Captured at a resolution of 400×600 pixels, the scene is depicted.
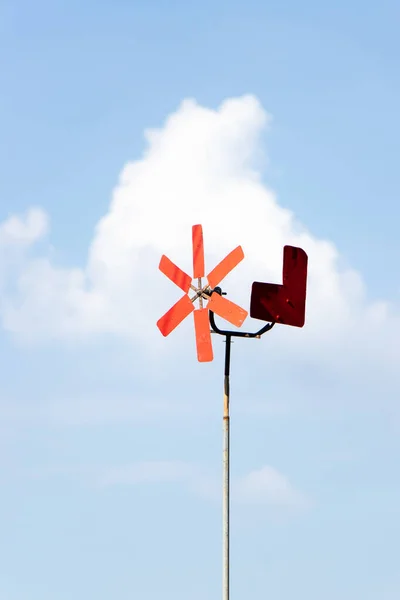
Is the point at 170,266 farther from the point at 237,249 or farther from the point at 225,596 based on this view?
the point at 225,596

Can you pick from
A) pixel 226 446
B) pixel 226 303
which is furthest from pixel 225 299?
pixel 226 446

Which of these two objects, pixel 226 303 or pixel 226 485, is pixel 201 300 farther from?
pixel 226 485

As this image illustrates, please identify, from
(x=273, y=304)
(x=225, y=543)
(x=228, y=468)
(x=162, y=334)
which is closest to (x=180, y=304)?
(x=162, y=334)

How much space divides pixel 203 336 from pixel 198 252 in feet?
5.04

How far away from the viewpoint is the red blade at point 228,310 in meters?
15.3

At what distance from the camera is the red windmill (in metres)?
15.3

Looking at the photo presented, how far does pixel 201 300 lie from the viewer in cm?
1562

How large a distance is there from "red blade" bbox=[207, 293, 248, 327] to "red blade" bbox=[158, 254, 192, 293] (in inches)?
24.4

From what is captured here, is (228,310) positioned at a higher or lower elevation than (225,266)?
lower

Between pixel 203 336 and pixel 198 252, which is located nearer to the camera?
pixel 203 336

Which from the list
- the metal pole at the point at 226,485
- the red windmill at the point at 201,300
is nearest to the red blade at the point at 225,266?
the red windmill at the point at 201,300

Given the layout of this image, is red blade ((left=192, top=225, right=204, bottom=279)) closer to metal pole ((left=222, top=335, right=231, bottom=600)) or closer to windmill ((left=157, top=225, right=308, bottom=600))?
windmill ((left=157, top=225, right=308, bottom=600))

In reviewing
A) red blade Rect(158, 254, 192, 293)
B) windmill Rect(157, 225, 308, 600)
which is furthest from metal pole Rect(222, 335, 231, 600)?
red blade Rect(158, 254, 192, 293)

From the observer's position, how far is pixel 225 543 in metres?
14.8
